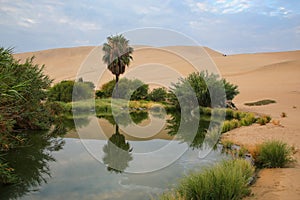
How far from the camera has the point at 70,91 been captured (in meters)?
34.9

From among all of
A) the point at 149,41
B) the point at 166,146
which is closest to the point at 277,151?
the point at 166,146

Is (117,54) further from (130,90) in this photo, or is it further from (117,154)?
(117,154)

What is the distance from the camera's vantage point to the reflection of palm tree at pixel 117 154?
9.53m

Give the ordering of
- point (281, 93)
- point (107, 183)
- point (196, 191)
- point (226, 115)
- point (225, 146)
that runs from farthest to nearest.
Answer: point (281, 93) → point (226, 115) → point (225, 146) → point (107, 183) → point (196, 191)

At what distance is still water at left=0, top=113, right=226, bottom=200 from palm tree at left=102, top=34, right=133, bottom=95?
20.1 metres

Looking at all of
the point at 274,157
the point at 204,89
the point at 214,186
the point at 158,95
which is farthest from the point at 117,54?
the point at 214,186

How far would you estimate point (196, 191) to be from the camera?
5.56 meters

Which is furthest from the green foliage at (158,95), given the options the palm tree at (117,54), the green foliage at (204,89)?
the green foliage at (204,89)

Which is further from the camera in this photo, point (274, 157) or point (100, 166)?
point (100, 166)

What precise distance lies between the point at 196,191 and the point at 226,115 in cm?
1825

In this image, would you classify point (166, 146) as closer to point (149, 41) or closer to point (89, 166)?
point (89, 166)

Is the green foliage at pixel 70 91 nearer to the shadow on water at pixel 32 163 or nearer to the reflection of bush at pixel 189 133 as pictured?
the reflection of bush at pixel 189 133

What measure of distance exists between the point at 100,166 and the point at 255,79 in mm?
50894

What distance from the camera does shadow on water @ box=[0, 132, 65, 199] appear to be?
7.29 m
